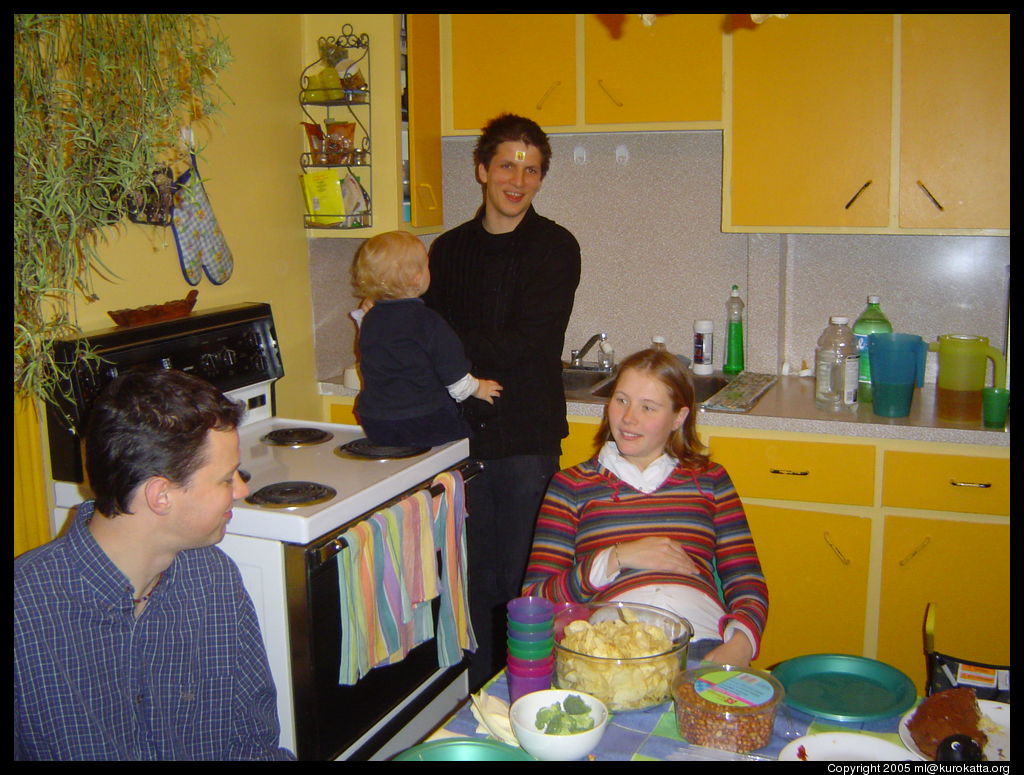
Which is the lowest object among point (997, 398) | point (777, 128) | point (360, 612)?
point (360, 612)

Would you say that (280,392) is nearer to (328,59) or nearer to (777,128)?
(328,59)

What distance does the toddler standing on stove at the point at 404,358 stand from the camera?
258cm

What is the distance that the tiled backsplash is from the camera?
10.3 feet

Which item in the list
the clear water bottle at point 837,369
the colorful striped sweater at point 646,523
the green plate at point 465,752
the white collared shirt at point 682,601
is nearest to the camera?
the green plate at point 465,752

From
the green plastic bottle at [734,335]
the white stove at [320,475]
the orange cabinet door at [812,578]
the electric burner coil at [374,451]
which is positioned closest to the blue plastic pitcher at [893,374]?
the orange cabinet door at [812,578]

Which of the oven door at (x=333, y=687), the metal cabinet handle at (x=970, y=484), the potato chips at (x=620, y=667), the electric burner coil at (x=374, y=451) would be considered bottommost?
the oven door at (x=333, y=687)

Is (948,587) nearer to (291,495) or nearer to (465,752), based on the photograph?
(291,495)

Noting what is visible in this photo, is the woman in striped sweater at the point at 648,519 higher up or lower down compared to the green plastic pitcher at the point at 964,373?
lower down

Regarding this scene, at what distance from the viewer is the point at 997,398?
2668 mm

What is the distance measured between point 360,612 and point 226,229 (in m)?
1.18

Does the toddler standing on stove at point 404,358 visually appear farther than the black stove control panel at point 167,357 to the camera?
Yes

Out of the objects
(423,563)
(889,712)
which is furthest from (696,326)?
(889,712)

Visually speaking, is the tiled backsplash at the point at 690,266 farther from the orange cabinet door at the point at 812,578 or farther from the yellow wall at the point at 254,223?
the orange cabinet door at the point at 812,578

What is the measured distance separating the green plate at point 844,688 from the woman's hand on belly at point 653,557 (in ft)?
1.04
